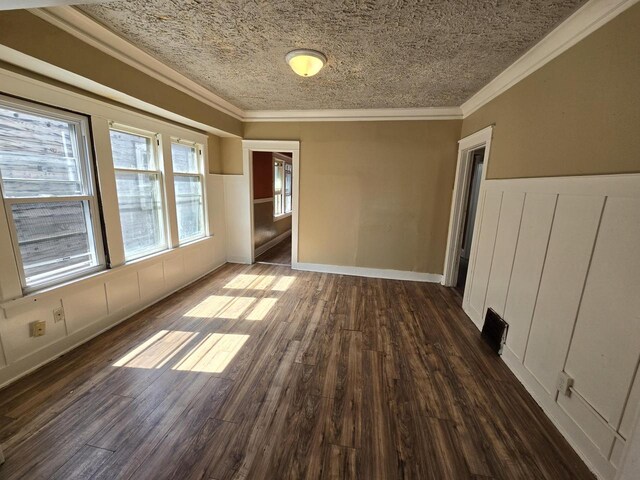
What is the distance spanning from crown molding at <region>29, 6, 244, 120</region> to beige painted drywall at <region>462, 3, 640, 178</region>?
332 cm

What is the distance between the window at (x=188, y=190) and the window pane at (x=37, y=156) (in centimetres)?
125

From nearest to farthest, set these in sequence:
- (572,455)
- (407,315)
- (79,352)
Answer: (572,455)
(79,352)
(407,315)

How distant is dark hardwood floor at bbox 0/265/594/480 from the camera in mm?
1385

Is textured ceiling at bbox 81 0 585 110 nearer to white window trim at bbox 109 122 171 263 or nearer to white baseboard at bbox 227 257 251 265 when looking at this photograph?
white window trim at bbox 109 122 171 263

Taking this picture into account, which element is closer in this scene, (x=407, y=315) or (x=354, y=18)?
(x=354, y=18)

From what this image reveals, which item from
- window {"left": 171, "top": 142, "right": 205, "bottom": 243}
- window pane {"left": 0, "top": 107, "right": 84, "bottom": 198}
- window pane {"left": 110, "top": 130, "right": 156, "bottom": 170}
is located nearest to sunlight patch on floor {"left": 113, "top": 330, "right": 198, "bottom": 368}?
window pane {"left": 0, "top": 107, "right": 84, "bottom": 198}

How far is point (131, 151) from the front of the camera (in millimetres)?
2865

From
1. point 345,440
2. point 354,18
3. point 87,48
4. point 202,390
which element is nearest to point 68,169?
point 87,48

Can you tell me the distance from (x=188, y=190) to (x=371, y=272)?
3.23m

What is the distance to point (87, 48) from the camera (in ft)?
6.43

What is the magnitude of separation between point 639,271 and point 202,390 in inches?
105

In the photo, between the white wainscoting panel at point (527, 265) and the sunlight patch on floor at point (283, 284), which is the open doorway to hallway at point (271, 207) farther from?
the white wainscoting panel at point (527, 265)

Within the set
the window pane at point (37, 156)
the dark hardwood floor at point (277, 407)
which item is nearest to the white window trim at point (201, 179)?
the window pane at point (37, 156)

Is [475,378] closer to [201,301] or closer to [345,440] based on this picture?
[345,440]
